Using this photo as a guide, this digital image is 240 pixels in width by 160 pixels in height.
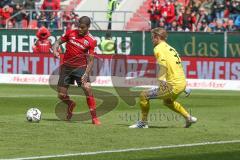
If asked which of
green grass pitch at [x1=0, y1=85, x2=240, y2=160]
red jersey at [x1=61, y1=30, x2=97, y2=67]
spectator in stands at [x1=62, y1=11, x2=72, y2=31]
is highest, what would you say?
spectator in stands at [x1=62, y1=11, x2=72, y2=31]

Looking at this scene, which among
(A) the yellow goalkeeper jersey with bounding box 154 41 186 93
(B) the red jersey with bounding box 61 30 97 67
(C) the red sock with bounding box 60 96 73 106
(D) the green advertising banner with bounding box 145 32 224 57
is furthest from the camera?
(D) the green advertising banner with bounding box 145 32 224 57

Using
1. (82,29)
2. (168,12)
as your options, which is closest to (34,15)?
(168,12)

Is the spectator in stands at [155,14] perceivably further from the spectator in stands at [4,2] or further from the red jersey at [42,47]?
the spectator in stands at [4,2]

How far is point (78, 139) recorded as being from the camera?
15.4 meters

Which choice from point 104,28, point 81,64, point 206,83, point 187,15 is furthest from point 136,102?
point 104,28

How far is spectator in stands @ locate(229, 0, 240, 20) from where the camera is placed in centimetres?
3992

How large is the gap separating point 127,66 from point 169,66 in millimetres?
18202

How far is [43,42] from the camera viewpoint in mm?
38750

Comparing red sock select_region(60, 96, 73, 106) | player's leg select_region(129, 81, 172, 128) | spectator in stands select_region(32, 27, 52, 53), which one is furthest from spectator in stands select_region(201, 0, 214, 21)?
player's leg select_region(129, 81, 172, 128)

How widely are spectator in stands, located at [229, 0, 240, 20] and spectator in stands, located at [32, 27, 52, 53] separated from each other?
835cm

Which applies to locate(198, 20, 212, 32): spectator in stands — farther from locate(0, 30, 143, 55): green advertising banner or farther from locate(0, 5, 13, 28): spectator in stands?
locate(0, 5, 13, 28): spectator in stands

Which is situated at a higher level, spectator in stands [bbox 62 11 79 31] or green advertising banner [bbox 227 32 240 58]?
spectator in stands [bbox 62 11 79 31]

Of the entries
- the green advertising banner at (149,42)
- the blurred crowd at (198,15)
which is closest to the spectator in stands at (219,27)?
the blurred crowd at (198,15)

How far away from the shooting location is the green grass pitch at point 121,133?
44.9 feet
